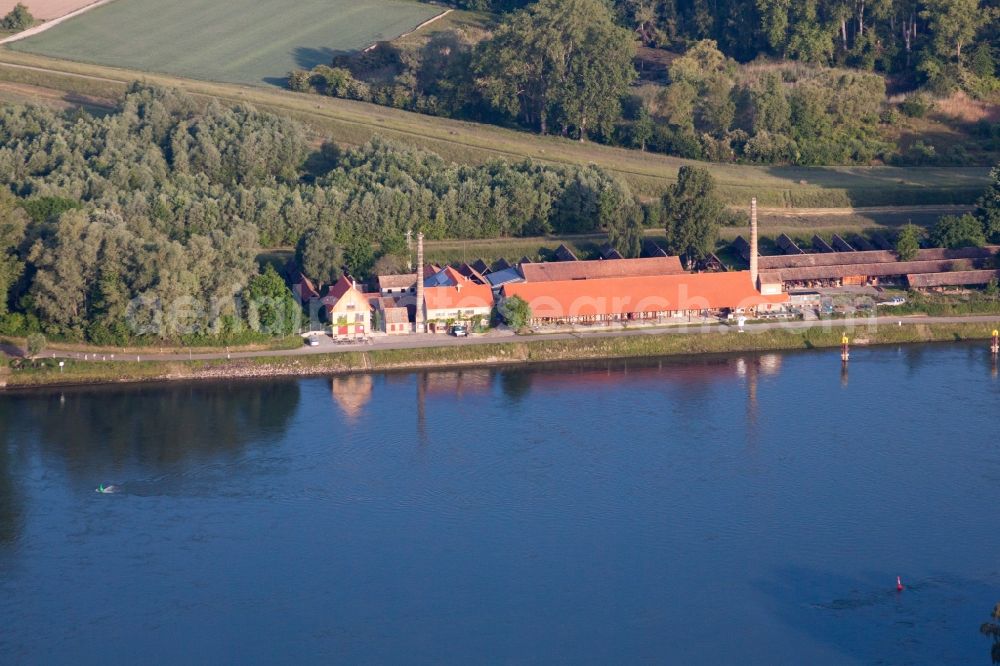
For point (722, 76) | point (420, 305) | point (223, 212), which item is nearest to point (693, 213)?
point (420, 305)

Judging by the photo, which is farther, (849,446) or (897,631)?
(849,446)

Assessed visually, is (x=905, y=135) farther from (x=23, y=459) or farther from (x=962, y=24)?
(x=23, y=459)

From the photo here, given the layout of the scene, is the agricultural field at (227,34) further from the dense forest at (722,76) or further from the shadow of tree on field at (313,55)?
the dense forest at (722,76)

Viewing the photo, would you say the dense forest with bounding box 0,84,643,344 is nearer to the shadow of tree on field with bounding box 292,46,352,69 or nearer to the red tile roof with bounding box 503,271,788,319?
the red tile roof with bounding box 503,271,788,319

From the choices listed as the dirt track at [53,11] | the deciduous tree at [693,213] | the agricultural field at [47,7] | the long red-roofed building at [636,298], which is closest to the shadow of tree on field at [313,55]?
the dirt track at [53,11]

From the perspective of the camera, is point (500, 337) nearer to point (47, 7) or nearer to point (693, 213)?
point (693, 213)

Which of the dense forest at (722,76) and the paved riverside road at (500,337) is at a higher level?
the dense forest at (722,76)

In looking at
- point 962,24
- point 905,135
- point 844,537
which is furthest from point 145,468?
point 962,24
